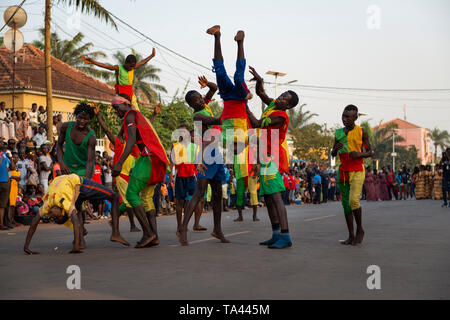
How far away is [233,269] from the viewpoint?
5.81 m

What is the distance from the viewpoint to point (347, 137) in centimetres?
853

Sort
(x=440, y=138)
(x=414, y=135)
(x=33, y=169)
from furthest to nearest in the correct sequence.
Answer: (x=414, y=135)
(x=440, y=138)
(x=33, y=169)

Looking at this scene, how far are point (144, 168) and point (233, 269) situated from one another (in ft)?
8.21

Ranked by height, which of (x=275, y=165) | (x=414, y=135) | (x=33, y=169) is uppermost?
(x=414, y=135)

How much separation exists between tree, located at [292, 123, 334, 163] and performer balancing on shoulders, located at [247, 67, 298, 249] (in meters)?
46.8

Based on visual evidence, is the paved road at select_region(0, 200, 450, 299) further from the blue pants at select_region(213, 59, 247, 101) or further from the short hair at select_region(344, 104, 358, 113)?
the blue pants at select_region(213, 59, 247, 101)

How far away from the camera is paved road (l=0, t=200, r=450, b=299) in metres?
4.64

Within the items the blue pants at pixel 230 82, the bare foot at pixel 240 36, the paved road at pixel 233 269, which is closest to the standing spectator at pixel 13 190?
the paved road at pixel 233 269

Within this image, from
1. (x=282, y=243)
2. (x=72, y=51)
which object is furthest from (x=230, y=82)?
(x=72, y=51)

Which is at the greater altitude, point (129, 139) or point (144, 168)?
point (129, 139)

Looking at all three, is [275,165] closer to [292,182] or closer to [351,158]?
[351,158]
